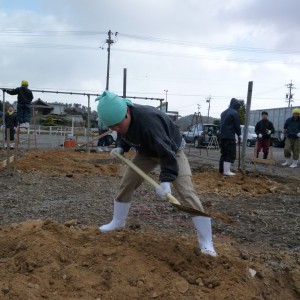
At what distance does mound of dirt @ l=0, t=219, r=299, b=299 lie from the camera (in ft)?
9.76

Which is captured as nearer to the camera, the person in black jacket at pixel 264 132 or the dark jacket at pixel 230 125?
the dark jacket at pixel 230 125

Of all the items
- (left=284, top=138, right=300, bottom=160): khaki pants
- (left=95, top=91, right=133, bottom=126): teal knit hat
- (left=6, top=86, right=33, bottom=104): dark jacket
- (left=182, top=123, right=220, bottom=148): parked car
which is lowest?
(left=182, top=123, right=220, bottom=148): parked car

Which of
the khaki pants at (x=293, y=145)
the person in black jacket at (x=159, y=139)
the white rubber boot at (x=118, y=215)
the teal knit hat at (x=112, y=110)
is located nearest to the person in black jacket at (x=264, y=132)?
the khaki pants at (x=293, y=145)

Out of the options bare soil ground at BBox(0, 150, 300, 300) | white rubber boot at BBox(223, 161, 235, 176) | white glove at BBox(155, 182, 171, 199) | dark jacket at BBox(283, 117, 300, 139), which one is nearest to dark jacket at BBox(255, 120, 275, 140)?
dark jacket at BBox(283, 117, 300, 139)

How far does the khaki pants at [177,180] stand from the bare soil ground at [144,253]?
1.26ft

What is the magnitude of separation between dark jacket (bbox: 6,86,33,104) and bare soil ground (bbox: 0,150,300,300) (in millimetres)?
6005

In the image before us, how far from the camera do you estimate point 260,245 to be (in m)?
4.38

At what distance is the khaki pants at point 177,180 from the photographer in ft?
12.0

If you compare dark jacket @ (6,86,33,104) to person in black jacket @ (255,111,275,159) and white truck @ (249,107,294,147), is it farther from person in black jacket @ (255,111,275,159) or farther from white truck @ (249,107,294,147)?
white truck @ (249,107,294,147)

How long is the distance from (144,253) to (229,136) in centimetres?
→ 634

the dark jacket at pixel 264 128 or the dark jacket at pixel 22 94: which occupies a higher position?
the dark jacket at pixel 22 94

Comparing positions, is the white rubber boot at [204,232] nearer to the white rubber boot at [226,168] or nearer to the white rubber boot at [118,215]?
the white rubber boot at [118,215]

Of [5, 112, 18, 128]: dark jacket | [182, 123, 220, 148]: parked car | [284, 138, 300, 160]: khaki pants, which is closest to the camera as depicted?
[284, 138, 300, 160]: khaki pants

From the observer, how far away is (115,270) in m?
3.22
